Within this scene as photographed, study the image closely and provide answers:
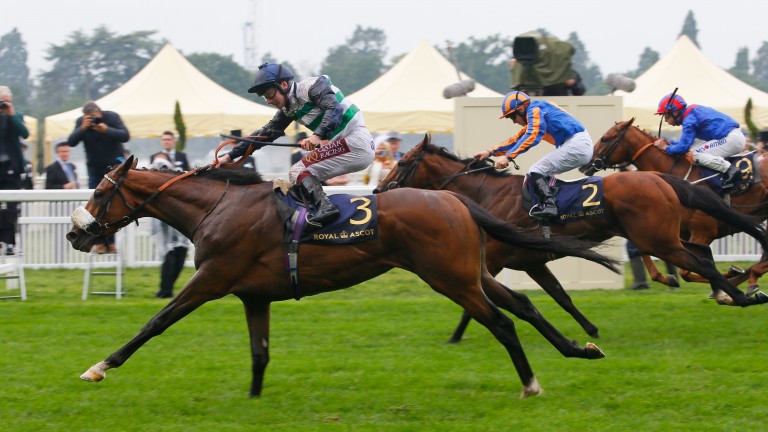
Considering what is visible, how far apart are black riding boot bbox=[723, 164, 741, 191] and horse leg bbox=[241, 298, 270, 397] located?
5224 millimetres

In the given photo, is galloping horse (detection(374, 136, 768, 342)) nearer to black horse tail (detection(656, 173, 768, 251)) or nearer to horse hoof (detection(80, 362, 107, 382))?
black horse tail (detection(656, 173, 768, 251))

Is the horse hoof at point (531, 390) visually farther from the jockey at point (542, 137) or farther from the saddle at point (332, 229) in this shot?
the jockey at point (542, 137)

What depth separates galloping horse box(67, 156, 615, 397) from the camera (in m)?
6.04

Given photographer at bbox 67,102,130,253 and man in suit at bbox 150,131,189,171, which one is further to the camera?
man in suit at bbox 150,131,189,171

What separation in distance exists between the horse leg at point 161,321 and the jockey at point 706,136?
536 cm

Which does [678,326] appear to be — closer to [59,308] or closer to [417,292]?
[417,292]

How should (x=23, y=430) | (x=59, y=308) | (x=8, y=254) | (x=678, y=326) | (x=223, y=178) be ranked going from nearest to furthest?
(x=23, y=430), (x=223, y=178), (x=678, y=326), (x=59, y=308), (x=8, y=254)

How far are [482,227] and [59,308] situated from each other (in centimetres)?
493

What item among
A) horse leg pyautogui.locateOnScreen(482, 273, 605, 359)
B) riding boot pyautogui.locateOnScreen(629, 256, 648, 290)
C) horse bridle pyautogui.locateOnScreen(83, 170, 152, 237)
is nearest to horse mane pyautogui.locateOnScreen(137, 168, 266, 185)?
horse bridle pyautogui.locateOnScreen(83, 170, 152, 237)

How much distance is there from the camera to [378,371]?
6895mm

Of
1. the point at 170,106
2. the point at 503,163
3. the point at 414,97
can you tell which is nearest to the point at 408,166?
the point at 503,163

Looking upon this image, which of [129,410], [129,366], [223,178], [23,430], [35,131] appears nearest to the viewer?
[23,430]

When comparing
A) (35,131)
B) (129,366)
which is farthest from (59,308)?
(35,131)

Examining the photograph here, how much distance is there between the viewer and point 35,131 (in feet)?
78.4
